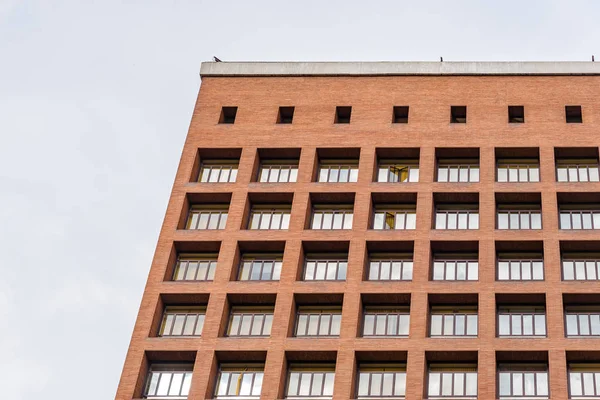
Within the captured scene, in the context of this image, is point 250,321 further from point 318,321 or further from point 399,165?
point 399,165

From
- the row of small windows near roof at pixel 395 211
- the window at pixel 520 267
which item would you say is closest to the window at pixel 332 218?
the row of small windows near roof at pixel 395 211

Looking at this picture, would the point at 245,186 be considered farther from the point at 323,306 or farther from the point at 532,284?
the point at 532,284

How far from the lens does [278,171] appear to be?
194ft

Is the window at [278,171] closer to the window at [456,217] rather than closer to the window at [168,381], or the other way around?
the window at [456,217]

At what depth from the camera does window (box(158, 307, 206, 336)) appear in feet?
172

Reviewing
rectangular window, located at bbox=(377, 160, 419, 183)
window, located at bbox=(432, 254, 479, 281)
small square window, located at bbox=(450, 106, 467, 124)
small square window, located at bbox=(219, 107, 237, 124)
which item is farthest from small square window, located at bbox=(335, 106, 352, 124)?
window, located at bbox=(432, 254, 479, 281)

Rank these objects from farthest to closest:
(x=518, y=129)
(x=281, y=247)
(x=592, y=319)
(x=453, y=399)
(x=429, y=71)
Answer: (x=429, y=71) < (x=518, y=129) < (x=281, y=247) < (x=592, y=319) < (x=453, y=399)

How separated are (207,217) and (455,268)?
12.8 m

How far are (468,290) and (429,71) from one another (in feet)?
52.3

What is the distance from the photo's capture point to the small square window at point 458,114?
6066 centimetres

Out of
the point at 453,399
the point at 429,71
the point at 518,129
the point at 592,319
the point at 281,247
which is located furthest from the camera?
the point at 429,71

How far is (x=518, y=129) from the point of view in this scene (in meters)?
58.6

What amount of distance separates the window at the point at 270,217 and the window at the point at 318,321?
18.0 feet

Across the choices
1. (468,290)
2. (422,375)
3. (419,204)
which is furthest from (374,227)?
(422,375)
